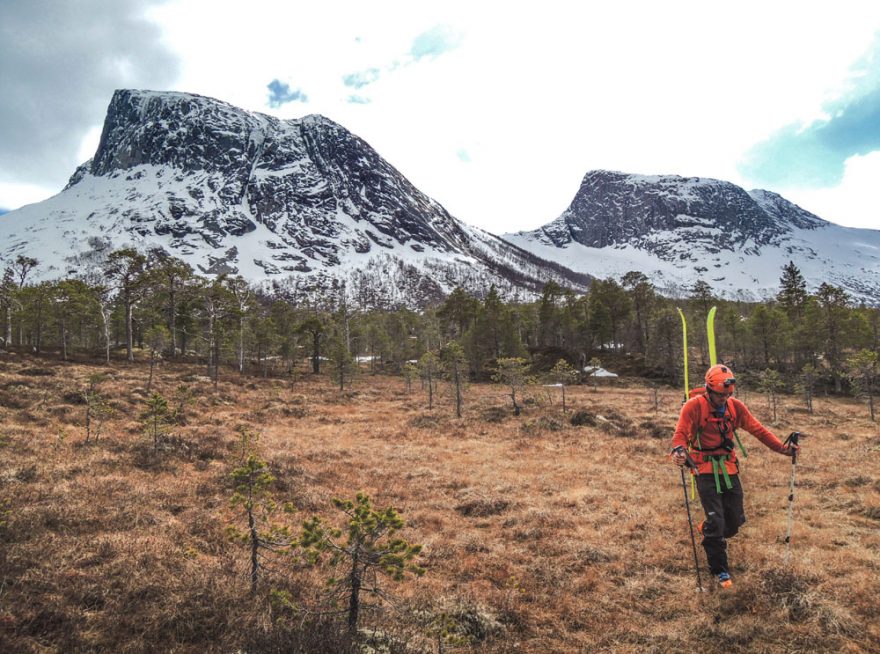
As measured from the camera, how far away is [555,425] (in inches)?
927

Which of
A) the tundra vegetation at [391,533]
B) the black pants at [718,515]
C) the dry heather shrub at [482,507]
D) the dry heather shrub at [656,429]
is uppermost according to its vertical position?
the black pants at [718,515]

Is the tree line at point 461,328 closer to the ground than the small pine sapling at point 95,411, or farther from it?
farther from it

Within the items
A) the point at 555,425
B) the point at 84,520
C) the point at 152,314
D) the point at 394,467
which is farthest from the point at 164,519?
the point at 152,314

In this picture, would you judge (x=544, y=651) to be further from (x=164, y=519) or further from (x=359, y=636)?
(x=164, y=519)

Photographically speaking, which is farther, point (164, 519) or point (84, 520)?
point (164, 519)

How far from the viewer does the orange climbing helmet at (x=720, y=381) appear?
19.8ft

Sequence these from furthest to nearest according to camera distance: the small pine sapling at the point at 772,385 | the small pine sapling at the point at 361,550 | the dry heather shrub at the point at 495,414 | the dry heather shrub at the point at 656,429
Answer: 1. the small pine sapling at the point at 772,385
2. the dry heather shrub at the point at 495,414
3. the dry heather shrub at the point at 656,429
4. the small pine sapling at the point at 361,550

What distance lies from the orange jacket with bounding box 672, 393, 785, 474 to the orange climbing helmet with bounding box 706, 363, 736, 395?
0.21 metres

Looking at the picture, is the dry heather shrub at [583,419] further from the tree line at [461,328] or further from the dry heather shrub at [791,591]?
the dry heather shrub at [791,591]

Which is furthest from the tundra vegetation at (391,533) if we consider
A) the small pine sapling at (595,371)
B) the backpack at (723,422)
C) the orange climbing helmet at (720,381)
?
the small pine sapling at (595,371)

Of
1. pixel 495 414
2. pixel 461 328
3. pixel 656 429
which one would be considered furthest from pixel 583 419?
pixel 461 328

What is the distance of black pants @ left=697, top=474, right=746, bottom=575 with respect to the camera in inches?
234

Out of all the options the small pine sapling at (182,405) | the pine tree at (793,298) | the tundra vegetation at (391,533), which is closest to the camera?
the tundra vegetation at (391,533)

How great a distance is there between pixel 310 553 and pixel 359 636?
100 cm
